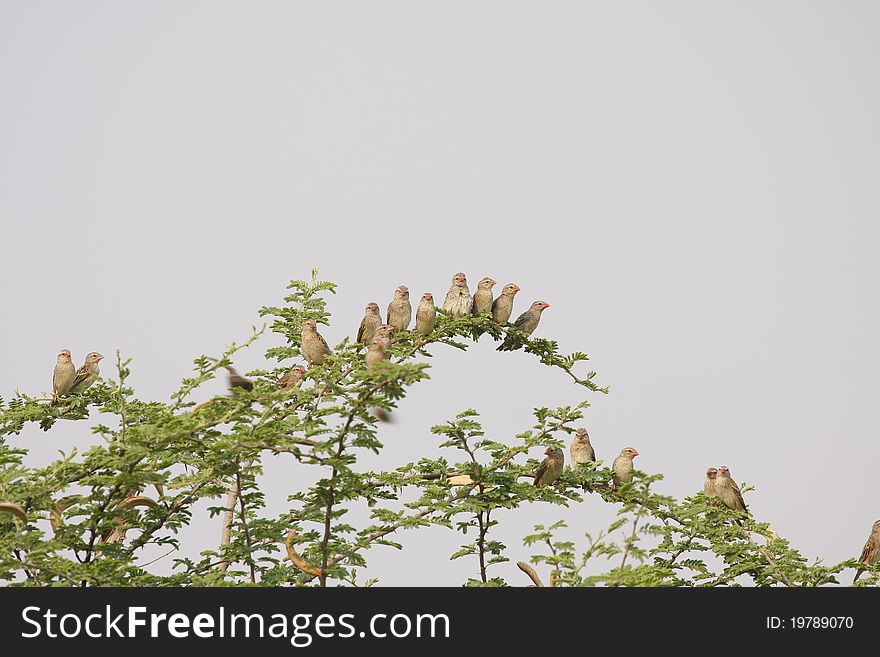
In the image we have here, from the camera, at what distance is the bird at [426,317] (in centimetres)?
873

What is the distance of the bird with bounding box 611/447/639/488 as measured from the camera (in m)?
8.93

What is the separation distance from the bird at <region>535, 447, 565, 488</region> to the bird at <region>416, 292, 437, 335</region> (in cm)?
144

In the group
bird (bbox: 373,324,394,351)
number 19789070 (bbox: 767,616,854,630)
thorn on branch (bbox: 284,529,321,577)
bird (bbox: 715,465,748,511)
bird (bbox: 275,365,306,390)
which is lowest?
number 19789070 (bbox: 767,616,854,630)

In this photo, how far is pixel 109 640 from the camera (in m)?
6.27

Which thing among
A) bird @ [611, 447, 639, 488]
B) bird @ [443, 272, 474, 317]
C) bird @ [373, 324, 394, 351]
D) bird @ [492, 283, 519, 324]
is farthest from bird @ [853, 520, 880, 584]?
bird @ [373, 324, 394, 351]

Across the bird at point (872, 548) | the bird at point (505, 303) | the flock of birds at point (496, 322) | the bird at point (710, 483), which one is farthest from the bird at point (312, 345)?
the bird at point (872, 548)

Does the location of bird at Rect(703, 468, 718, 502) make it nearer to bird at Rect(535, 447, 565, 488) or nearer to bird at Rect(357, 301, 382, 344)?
bird at Rect(535, 447, 565, 488)

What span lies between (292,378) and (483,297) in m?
1.86

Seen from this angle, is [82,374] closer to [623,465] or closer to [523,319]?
[523,319]

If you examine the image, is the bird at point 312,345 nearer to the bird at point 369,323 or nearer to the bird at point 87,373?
the bird at point 369,323

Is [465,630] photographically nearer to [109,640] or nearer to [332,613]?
[332,613]

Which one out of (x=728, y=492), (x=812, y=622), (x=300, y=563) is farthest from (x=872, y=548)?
(x=300, y=563)

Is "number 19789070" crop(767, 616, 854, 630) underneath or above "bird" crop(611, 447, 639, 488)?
underneath

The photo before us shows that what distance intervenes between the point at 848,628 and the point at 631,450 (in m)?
2.71
